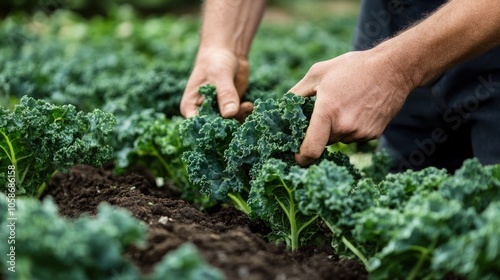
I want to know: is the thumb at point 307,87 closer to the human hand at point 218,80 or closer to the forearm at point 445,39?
the forearm at point 445,39

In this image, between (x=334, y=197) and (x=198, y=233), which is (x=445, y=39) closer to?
(x=334, y=197)

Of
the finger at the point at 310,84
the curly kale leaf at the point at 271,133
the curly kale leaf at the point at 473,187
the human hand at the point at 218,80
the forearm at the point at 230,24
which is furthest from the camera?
the forearm at the point at 230,24

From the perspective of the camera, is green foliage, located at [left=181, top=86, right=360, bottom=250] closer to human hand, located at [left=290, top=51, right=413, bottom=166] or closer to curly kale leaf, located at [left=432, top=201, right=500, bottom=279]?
human hand, located at [left=290, top=51, right=413, bottom=166]

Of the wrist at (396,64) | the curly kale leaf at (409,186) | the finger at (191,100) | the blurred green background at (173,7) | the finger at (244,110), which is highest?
the blurred green background at (173,7)

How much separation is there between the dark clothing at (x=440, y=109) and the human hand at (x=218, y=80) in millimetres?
1083

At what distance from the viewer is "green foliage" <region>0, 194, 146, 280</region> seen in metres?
2.43

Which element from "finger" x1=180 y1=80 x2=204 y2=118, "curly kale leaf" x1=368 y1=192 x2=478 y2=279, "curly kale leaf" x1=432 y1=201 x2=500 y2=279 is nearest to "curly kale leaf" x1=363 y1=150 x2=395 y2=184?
"finger" x1=180 y1=80 x2=204 y2=118

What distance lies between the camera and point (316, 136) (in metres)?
3.59

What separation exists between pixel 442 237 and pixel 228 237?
101 cm

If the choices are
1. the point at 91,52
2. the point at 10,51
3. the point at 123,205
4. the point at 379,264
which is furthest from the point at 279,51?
the point at 379,264

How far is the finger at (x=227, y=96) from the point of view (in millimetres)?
4477

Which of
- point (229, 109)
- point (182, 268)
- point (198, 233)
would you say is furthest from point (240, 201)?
point (182, 268)

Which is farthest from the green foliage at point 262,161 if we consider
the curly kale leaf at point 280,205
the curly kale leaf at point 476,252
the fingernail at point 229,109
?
the curly kale leaf at point 476,252

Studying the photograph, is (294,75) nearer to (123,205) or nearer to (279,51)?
(279,51)
